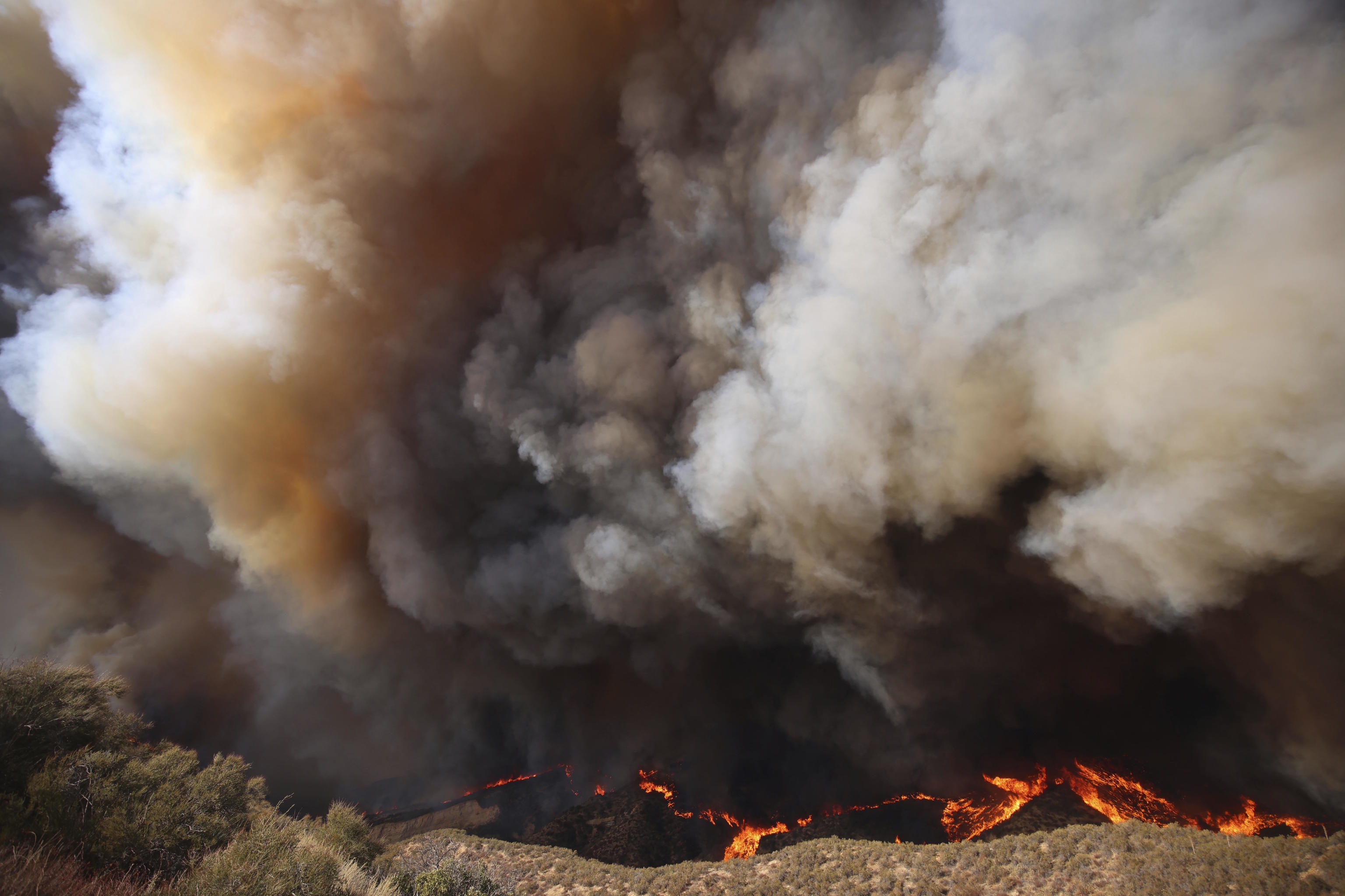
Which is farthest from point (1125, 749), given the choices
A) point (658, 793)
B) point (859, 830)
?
point (658, 793)

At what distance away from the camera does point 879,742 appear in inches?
866

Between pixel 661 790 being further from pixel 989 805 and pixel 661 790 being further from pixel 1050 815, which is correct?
pixel 1050 815

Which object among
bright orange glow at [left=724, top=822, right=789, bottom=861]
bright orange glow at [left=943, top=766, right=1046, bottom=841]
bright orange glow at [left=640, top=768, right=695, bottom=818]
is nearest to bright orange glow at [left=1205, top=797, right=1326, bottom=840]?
bright orange glow at [left=943, top=766, right=1046, bottom=841]

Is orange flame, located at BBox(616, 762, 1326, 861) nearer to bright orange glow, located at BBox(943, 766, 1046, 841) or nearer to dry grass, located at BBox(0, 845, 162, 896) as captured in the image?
bright orange glow, located at BBox(943, 766, 1046, 841)

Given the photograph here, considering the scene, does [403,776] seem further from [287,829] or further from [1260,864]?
[1260,864]

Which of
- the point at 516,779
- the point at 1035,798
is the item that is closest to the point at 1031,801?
the point at 1035,798

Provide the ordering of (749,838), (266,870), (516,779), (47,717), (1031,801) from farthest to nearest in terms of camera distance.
Answer: (516,779) < (749,838) < (1031,801) < (47,717) < (266,870)

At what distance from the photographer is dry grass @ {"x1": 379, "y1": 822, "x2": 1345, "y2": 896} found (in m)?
8.06

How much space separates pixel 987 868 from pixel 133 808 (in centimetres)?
1608

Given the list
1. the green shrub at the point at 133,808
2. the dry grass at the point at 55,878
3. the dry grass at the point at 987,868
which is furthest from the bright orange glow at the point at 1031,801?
the dry grass at the point at 55,878

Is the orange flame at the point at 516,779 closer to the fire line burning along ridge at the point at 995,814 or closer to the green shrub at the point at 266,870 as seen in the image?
the fire line burning along ridge at the point at 995,814

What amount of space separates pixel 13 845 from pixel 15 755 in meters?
2.75

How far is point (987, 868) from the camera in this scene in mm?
10305

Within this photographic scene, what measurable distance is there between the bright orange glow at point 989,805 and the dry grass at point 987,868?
1109 cm
